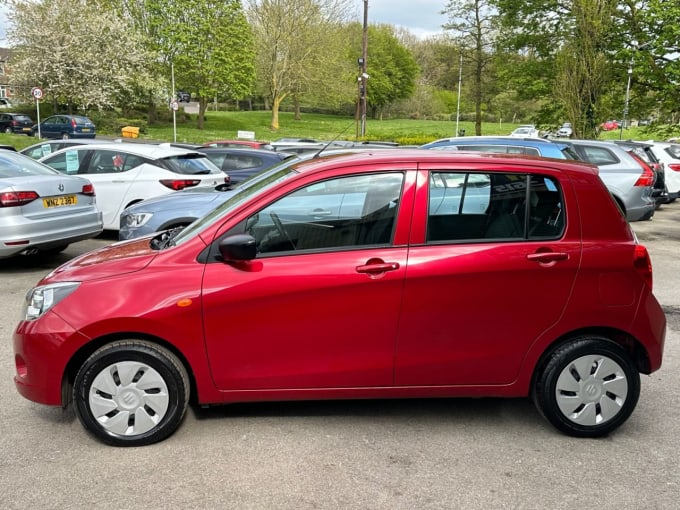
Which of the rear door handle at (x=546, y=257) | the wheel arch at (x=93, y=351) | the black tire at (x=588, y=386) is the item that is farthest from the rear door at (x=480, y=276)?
the wheel arch at (x=93, y=351)

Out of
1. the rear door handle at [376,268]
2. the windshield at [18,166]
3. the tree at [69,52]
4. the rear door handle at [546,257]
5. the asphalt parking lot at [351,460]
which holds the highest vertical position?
the tree at [69,52]

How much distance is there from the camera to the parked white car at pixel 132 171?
385 inches

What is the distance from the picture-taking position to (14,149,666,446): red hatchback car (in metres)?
3.51

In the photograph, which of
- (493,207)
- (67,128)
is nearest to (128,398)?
(493,207)

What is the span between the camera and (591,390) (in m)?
3.73

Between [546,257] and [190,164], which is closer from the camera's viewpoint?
[546,257]

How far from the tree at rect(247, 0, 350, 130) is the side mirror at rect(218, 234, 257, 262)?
44.3m

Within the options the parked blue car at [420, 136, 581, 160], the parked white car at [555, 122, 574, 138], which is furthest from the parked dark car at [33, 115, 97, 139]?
the parked blue car at [420, 136, 581, 160]

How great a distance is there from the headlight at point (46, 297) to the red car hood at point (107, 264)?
0.05 metres

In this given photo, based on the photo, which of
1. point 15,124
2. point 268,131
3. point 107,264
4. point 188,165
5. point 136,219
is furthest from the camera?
point 268,131

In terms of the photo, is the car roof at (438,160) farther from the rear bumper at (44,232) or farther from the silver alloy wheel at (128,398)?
the rear bumper at (44,232)

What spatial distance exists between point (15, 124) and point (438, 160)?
3832 cm

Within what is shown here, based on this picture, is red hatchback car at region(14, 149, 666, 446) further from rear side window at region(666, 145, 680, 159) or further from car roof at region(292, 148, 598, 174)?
rear side window at region(666, 145, 680, 159)

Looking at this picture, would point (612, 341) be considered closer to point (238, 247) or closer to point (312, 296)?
point (312, 296)
